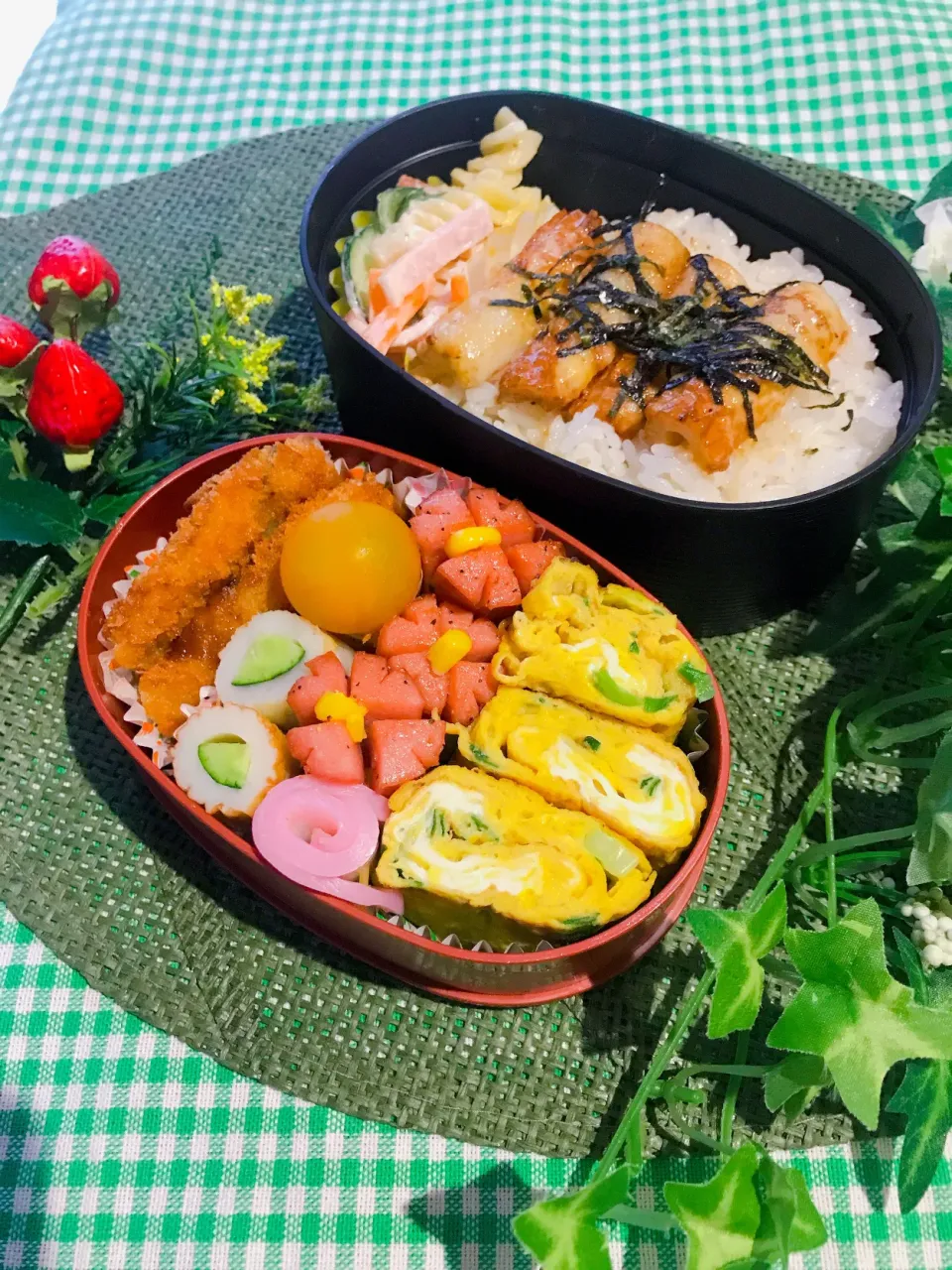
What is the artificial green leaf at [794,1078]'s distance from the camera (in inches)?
57.2

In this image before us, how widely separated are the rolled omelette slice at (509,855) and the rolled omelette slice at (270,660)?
36cm

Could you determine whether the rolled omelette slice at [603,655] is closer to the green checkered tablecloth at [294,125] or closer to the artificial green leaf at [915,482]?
the artificial green leaf at [915,482]

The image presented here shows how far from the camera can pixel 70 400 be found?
7.45ft

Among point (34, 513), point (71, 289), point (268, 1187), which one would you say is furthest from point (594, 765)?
point (71, 289)

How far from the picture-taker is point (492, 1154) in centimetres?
177

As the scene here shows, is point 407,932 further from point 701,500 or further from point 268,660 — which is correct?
point 701,500

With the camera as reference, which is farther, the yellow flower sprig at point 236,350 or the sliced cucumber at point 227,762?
the yellow flower sprig at point 236,350

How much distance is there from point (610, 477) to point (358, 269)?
1.01m

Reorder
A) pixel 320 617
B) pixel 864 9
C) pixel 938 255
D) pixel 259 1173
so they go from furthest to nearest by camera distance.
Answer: pixel 864 9
pixel 938 255
pixel 320 617
pixel 259 1173

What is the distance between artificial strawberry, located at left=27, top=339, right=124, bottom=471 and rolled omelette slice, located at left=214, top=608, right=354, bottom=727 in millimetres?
778

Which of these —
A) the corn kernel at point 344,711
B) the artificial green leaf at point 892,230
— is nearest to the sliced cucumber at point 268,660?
the corn kernel at point 344,711

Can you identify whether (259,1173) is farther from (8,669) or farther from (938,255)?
(938,255)

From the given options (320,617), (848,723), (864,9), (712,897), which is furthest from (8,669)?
(864,9)

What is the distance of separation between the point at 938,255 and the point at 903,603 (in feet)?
3.72
